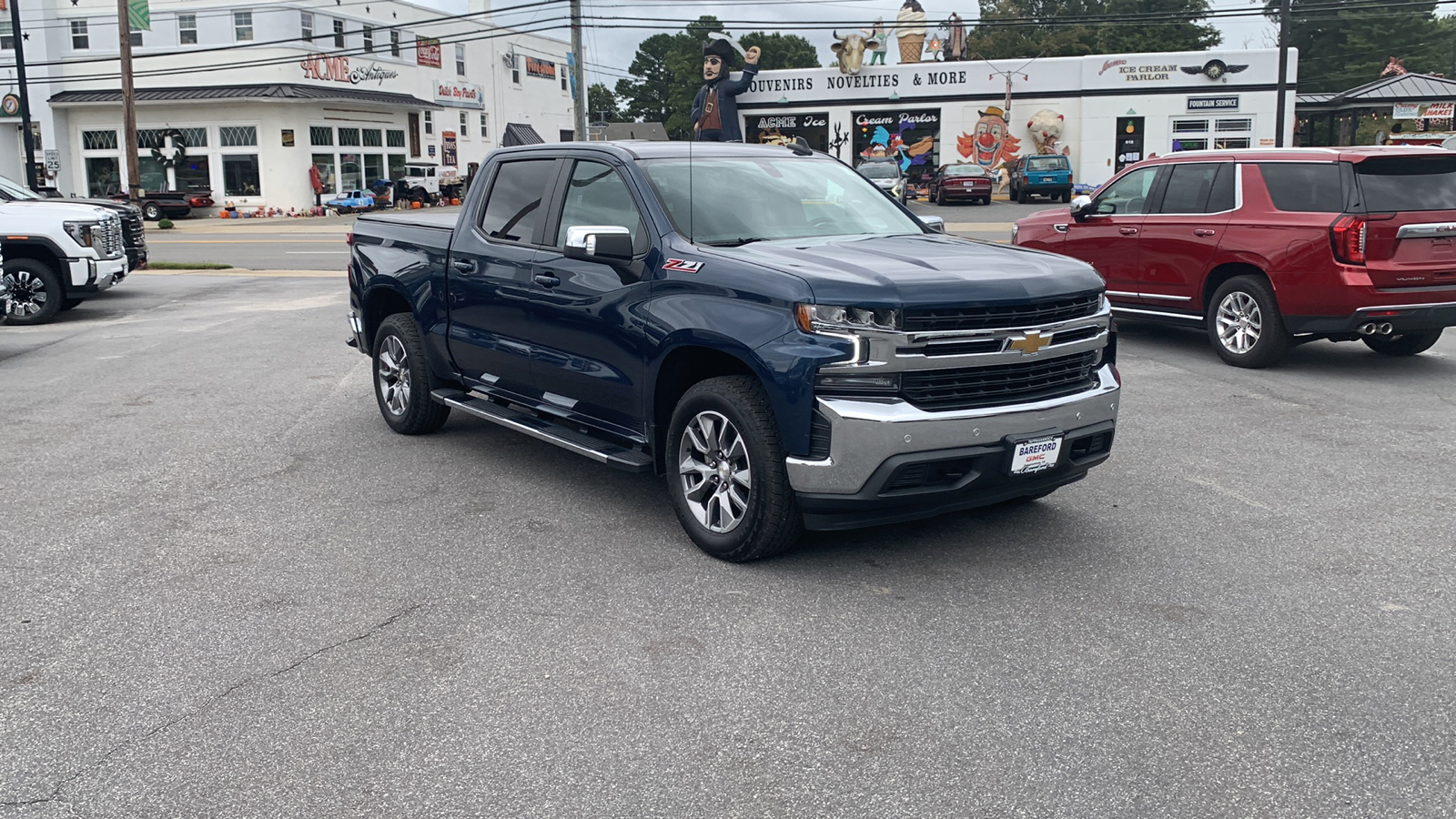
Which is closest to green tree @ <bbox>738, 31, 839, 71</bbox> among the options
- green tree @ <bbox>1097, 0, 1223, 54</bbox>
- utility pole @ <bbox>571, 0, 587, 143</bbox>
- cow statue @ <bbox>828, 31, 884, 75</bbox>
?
green tree @ <bbox>1097, 0, 1223, 54</bbox>

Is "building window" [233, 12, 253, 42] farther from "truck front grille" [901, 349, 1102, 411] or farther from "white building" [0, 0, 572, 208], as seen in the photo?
"truck front grille" [901, 349, 1102, 411]

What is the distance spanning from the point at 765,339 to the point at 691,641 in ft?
4.26

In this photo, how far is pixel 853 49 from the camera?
5381cm

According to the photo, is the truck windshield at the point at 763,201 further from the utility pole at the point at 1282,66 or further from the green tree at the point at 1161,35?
the green tree at the point at 1161,35

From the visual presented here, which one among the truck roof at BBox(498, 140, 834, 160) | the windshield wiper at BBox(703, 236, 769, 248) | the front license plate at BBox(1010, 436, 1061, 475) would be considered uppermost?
the truck roof at BBox(498, 140, 834, 160)

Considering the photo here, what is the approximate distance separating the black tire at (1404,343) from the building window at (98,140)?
52.6 m

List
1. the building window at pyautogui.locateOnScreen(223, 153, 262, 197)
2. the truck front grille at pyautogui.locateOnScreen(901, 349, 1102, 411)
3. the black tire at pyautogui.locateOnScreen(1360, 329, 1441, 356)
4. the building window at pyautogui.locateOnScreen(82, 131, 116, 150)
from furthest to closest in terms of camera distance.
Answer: the building window at pyautogui.locateOnScreen(82, 131, 116, 150) → the building window at pyautogui.locateOnScreen(223, 153, 262, 197) → the black tire at pyautogui.locateOnScreen(1360, 329, 1441, 356) → the truck front grille at pyautogui.locateOnScreen(901, 349, 1102, 411)

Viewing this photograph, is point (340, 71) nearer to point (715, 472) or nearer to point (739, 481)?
point (715, 472)

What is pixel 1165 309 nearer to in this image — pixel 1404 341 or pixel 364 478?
pixel 1404 341

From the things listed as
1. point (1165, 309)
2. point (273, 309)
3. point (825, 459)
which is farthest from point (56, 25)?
point (825, 459)

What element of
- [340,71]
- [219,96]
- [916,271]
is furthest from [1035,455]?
[340,71]

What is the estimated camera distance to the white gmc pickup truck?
48.5 feet

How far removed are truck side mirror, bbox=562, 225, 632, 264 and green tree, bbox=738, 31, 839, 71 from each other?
4489 inches

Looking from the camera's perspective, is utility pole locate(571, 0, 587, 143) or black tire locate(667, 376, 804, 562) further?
A: utility pole locate(571, 0, 587, 143)
